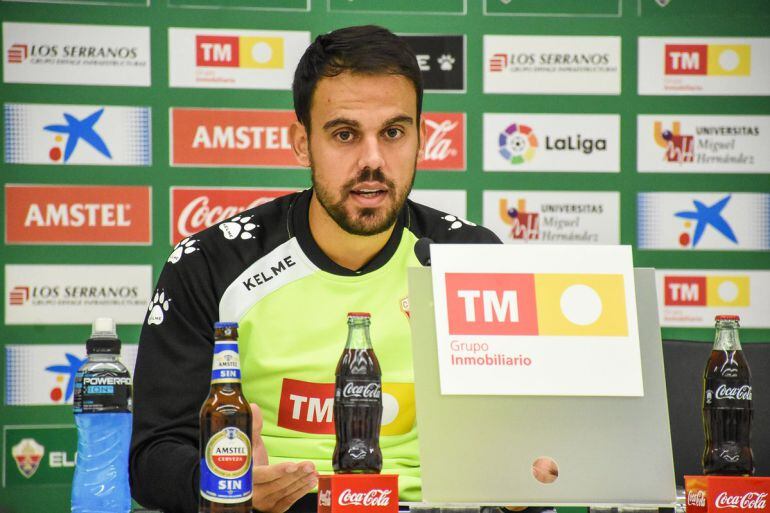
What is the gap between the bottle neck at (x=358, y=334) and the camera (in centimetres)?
106

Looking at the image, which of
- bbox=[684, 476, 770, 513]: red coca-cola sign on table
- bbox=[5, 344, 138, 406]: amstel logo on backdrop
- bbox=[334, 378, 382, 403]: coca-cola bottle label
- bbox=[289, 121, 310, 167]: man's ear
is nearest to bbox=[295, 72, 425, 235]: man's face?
bbox=[289, 121, 310, 167]: man's ear

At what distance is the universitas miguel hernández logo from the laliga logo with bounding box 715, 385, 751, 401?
2142 mm

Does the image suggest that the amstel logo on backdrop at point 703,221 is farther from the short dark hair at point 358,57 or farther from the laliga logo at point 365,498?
the laliga logo at point 365,498

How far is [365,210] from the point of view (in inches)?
61.6

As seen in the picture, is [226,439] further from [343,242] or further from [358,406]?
[343,242]

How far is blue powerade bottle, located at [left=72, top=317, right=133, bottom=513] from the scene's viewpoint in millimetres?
1405

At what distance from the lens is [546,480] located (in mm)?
951

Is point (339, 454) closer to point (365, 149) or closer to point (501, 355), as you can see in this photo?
point (501, 355)

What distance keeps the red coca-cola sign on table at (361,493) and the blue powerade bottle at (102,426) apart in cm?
48

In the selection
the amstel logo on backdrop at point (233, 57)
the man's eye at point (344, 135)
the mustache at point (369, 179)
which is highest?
the amstel logo on backdrop at point (233, 57)

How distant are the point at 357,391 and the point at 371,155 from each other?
0.55 metres

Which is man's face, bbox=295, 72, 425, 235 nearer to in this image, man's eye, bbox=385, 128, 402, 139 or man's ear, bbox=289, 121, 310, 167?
man's eye, bbox=385, 128, 402, 139

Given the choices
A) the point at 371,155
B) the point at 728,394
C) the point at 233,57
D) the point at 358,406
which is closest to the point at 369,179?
the point at 371,155

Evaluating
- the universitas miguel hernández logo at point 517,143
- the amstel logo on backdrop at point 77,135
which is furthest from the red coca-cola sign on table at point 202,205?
the universitas miguel hernández logo at point 517,143
